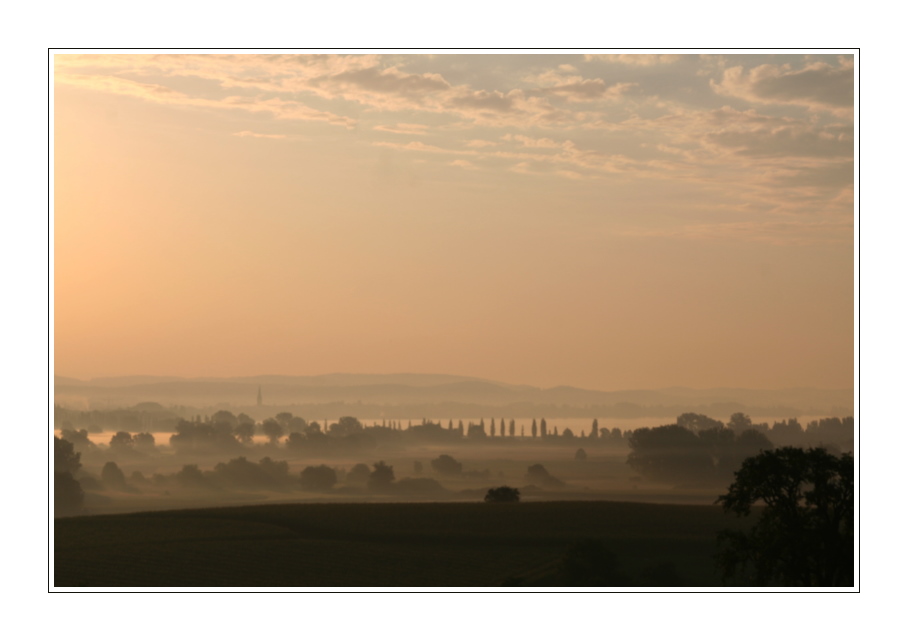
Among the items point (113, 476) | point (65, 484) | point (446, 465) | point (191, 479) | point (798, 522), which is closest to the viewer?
point (798, 522)

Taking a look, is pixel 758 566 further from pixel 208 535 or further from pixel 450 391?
pixel 208 535

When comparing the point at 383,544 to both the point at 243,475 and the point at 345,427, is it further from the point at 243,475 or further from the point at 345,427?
the point at 243,475

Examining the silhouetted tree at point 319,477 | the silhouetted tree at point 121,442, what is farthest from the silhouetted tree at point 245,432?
the silhouetted tree at point 121,442

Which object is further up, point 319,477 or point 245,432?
point 245,432

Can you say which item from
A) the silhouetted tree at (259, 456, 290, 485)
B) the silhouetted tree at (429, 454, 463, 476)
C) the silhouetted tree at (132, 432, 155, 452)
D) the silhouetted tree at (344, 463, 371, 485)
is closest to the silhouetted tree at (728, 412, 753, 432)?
the silhouetted tree at (429, 454, 463, 476)

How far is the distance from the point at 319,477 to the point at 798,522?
8259 mm

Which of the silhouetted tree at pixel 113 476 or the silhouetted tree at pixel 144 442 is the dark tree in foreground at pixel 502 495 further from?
the silhouetted tree at pixel 113 476

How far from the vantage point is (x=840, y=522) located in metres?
14.2

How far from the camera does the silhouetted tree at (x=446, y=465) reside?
→ 50.9ft

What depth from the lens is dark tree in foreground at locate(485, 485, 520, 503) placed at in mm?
15453

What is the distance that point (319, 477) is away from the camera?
15938 millimetres

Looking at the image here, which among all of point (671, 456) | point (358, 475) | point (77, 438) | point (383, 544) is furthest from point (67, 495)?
point (671, 456)

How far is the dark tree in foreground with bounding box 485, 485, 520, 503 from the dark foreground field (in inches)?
5.6

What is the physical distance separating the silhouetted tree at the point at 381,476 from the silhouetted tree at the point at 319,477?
28.4 inches
